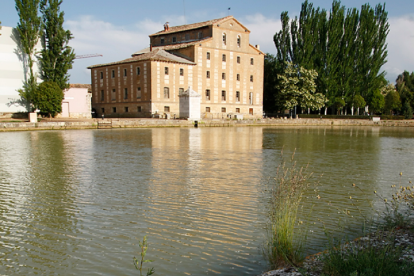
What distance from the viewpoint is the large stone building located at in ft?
151

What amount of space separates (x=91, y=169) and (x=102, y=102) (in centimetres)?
4116

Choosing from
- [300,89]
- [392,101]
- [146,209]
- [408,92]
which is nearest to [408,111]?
[392,101]

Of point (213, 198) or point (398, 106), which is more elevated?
point (398, 106)

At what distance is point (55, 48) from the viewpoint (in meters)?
36.7

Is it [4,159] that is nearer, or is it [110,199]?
[110,199]

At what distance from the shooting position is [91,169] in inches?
478

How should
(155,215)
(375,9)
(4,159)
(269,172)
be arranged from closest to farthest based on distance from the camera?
(155,215) < (269,172) < (4,159) < (375,9)

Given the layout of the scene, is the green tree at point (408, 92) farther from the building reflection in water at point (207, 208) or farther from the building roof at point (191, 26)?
the building reflection in water at point (207, 208)

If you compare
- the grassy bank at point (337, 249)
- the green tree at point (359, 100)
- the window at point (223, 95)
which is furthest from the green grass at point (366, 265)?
the green tree at point (359, 100)

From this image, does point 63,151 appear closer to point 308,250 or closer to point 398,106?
point 308,250

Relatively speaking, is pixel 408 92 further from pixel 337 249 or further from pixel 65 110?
pixel 337 249

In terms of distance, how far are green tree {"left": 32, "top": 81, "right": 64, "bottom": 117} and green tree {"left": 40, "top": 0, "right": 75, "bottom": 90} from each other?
162cm

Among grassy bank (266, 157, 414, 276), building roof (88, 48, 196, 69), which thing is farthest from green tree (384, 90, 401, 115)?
grassy bank (266, 157, 414, 276)

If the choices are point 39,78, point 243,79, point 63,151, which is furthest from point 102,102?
point 63,151
